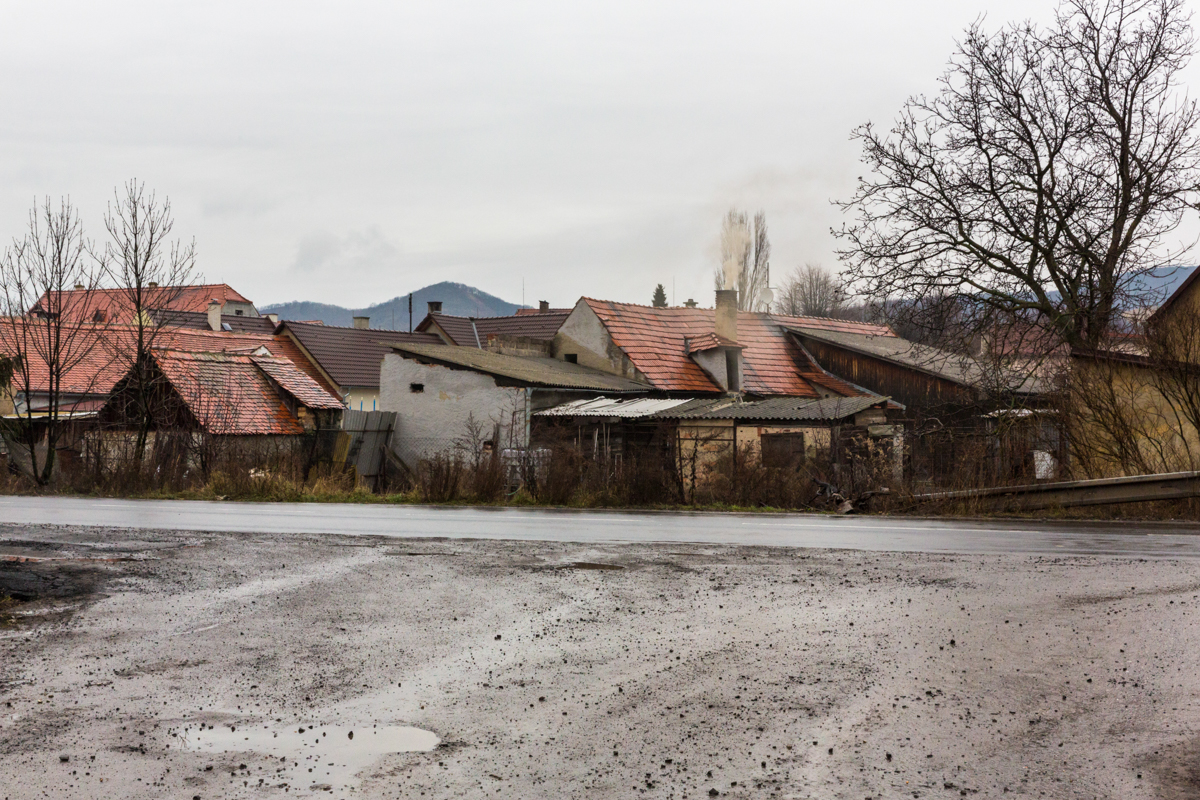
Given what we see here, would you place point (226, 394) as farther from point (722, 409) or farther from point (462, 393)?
point (722, 409)

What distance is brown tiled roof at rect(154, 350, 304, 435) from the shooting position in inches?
1251

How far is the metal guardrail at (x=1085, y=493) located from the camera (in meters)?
16.8

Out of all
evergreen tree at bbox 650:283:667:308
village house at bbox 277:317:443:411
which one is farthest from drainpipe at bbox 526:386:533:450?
evergreen tree at bbox 650:283:667:308

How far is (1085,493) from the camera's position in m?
17.7

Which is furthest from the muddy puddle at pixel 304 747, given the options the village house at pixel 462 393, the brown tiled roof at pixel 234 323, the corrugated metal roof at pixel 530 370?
the brown tiled roof at pixel 234 323

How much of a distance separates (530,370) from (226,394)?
30.9 feet

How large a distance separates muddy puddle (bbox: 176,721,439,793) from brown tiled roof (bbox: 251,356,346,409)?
29.5m

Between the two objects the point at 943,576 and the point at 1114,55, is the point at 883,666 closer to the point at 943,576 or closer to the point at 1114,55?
the point at 943,576

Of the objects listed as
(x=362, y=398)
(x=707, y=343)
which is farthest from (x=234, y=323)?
(x=707, y=343)

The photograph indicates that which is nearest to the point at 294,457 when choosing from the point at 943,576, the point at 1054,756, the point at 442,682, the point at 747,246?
the point at 943,576

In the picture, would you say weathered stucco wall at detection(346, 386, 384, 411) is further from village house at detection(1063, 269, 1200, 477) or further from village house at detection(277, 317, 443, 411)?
village house at detection(1063, 269, 1200, 477)

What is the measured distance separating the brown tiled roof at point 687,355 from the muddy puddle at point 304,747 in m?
33.9

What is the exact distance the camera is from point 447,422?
34719 millimetres

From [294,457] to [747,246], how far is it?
2083 inches
